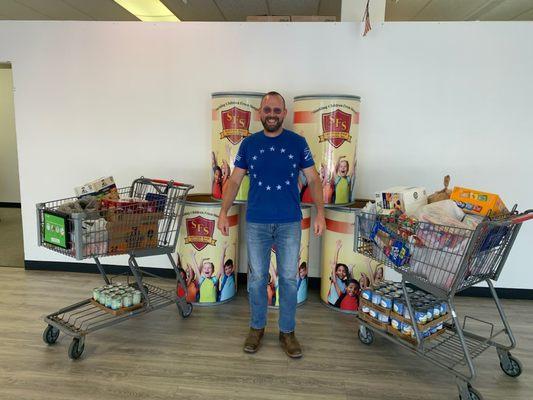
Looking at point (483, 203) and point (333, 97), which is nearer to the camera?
point (483, 203)

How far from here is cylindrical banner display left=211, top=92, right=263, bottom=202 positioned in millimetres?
3010

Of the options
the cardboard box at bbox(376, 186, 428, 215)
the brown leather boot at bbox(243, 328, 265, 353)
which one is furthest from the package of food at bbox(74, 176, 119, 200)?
the cardboard box at bbox(376, 186, 428, 215)

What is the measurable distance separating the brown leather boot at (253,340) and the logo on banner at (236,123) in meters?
1.38

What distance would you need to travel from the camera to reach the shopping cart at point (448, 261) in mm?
2064

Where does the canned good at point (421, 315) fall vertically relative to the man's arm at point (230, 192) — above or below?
below

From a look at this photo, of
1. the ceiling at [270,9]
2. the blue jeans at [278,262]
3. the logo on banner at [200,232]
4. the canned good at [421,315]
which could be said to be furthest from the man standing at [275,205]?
the ceiling at [270,9]

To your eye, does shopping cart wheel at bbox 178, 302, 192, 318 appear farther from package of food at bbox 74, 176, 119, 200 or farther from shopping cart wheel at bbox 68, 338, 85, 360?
package of food at bbox 74, 176, 119, 200

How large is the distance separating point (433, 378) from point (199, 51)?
3.14 metres

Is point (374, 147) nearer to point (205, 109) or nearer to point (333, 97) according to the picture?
point (333, 97)

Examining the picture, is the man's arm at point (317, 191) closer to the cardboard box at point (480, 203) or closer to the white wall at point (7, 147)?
the cardboard box at point (480, 203)

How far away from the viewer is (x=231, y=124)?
3.03 metres

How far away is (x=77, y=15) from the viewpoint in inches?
233

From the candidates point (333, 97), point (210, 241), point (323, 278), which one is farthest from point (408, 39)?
point (210, 241)

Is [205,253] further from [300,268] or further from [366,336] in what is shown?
[366,336]
